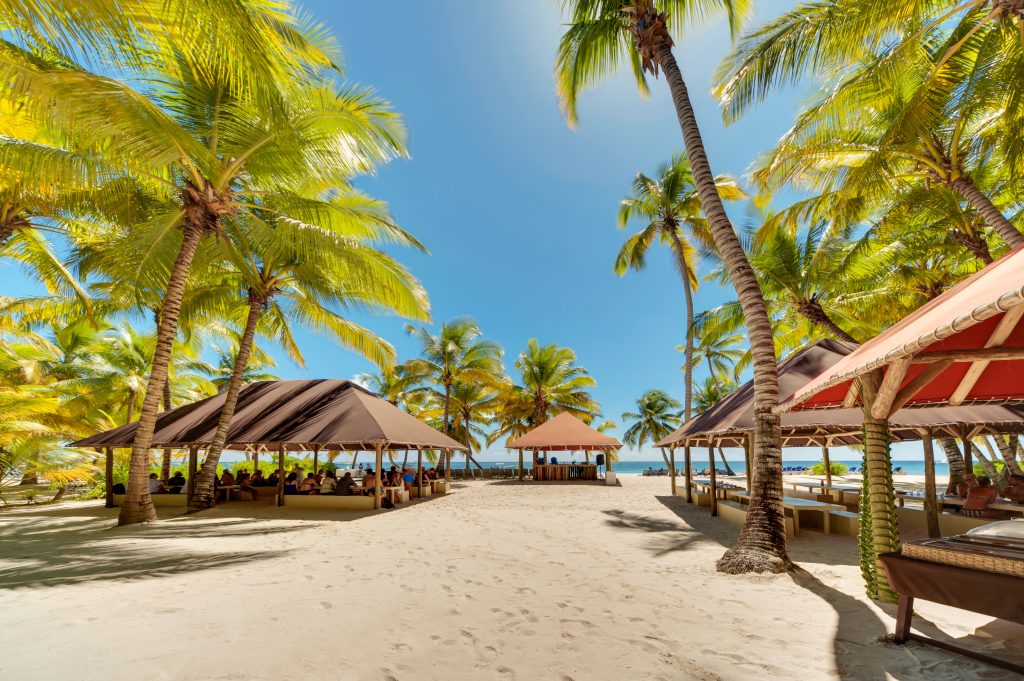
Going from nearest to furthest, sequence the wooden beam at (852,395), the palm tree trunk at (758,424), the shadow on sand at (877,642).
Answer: the shadow on sand at (877,642), the wooden beam at (852,395), the palm tree trunk at (758,424)

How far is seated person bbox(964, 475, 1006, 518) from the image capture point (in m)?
8.29

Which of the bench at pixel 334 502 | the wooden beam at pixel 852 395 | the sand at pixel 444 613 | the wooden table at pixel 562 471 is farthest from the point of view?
the wooden table at pixel 562 471

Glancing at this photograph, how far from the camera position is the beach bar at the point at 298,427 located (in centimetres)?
1160

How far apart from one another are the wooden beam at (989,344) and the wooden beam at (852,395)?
3.23ft

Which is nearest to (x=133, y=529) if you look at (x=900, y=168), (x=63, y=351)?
(x=900, y=168)

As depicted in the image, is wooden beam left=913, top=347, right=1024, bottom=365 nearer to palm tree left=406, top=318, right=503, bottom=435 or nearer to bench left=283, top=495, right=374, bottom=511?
bench left=283, top=495, right=374, bottom=511

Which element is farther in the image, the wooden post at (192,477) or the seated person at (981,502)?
the wooden post at (192,477)

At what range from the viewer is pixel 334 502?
12.5m

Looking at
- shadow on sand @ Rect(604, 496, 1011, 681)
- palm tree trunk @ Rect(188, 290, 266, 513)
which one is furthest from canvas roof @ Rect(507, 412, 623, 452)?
shadow on sand @ Rect(604, 496, 1011, 681)

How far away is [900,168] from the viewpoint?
10.5m

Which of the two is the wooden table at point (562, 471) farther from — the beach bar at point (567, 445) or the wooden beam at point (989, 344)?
the wooden beam at point (989, 344)

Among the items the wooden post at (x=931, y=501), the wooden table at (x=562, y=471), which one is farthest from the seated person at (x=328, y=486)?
the wooden post at (x=931, y=501)

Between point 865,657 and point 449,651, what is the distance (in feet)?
9.56

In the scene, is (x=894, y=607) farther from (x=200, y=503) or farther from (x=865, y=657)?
(x=200, y=503)
